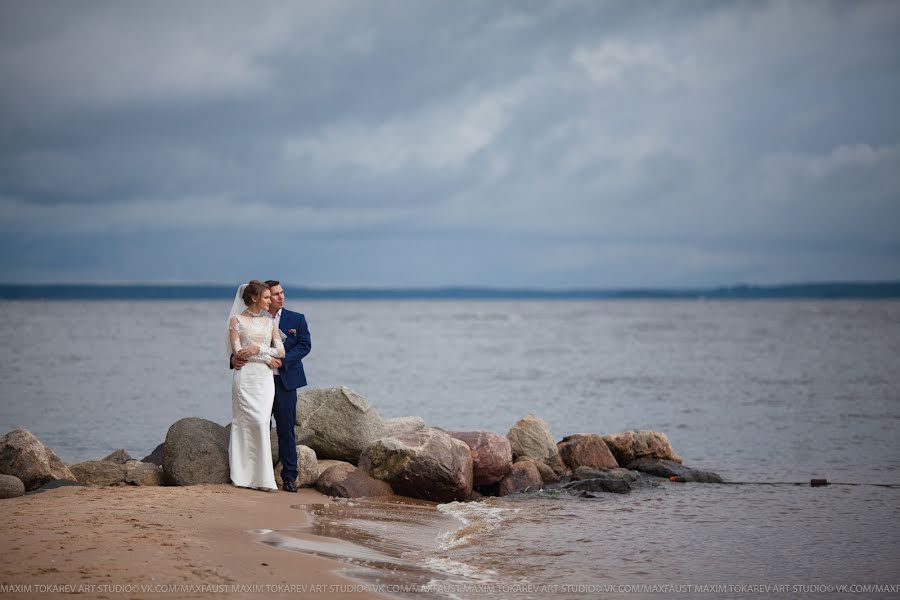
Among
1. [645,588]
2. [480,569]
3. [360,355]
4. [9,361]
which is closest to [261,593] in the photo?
[480,569]

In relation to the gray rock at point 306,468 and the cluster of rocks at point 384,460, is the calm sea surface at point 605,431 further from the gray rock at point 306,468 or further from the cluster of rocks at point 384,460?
the gray rock at point 306,468

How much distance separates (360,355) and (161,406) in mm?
27588

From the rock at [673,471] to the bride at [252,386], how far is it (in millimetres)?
7480

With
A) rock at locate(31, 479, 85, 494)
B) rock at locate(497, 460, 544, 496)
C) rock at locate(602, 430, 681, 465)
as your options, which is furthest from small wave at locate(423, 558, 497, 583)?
rock at locate(602, 430, 681, 465)

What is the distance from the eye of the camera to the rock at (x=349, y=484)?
12617 mm

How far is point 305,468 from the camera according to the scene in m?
12.7

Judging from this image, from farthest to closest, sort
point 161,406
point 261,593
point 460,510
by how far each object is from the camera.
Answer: point 161,406 → point 460,510 → point 261,593

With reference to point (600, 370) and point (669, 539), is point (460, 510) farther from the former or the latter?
point (600, 370)

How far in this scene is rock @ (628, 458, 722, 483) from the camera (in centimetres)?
1608

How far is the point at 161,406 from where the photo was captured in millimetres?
28391

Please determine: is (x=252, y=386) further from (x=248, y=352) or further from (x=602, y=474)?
(x=602, y=474)

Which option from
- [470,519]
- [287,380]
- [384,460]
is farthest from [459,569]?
[384,460]

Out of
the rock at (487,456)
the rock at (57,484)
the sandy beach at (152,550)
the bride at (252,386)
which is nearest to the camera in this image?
the sandy beach at (152,550)

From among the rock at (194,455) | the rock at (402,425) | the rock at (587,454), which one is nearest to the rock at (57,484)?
the rock at (194,455)
